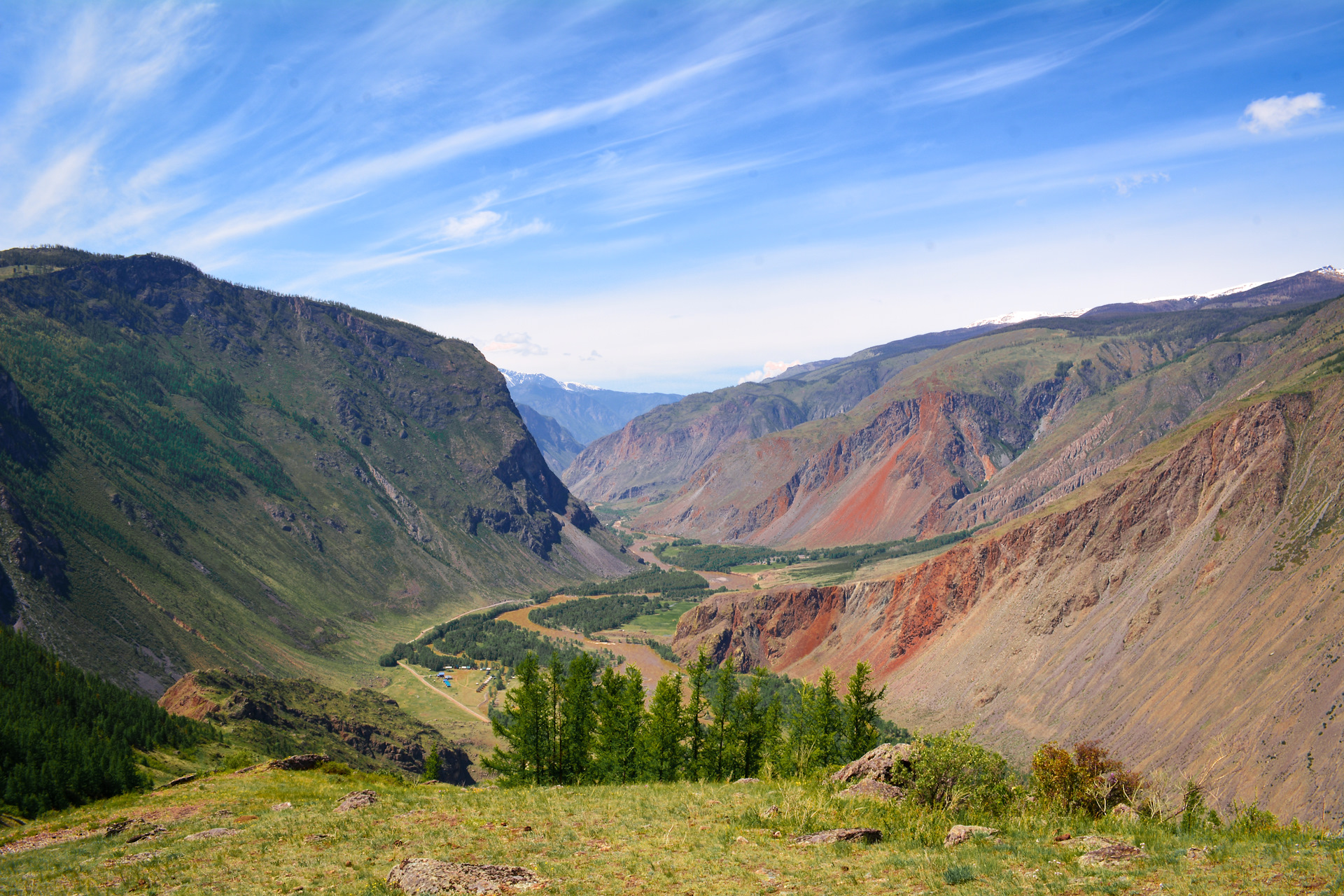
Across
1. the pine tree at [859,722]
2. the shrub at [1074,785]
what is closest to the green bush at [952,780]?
the shrub at [1074,785]

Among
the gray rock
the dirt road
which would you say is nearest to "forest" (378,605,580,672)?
the dirt road

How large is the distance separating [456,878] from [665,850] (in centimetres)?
590

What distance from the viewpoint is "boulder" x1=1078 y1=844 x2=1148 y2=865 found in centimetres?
1839

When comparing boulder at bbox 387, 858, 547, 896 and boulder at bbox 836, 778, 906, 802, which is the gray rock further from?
boulder at bbox 836, 778, 906, 802

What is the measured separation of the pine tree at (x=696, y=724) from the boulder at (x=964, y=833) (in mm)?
26685

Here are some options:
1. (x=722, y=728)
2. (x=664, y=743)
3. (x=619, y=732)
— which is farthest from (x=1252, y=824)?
(x=619, y=732)

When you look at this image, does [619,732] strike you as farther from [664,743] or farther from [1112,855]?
[1112,855]

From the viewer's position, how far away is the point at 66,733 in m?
63.6

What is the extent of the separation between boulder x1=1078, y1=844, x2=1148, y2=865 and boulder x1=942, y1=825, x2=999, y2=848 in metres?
3.04

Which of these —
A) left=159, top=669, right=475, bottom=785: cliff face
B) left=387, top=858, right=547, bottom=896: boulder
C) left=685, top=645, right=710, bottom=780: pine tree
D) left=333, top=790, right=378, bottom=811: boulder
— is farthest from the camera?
left=159, top=669, right=475, bottom=785: cliff face

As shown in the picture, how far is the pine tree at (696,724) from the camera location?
48000 mm

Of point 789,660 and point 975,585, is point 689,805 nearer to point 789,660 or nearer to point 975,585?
point 975,585

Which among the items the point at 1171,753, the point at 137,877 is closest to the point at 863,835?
the point at 137,877

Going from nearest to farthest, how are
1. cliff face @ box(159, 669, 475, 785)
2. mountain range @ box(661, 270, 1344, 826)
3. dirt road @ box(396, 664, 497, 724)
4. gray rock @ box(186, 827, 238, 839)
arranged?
gray rock @ box(186, 827, 238, 839), mountain range @ box(661, 270, 1344, 826), cliff face @ box(159, 669, 475, 785), dirt road @ box(396, 664, 497, 724)
